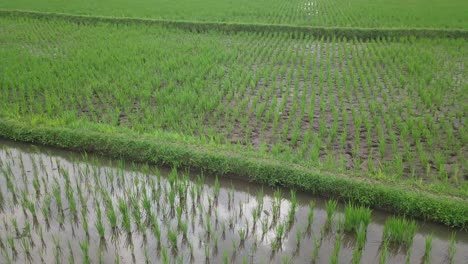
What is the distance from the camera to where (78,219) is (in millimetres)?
3117

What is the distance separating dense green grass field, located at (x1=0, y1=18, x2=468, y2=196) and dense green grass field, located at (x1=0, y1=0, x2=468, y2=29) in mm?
1935

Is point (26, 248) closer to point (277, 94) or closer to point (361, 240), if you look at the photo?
point (361, 240)

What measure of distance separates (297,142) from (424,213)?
1554 mm

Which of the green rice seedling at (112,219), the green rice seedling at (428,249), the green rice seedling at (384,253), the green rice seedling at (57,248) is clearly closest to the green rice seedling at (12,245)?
the green rice seedling at (57,248)

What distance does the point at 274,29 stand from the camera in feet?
32.2

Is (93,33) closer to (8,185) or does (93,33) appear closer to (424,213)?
(8,185)

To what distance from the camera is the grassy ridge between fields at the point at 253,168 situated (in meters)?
3.12

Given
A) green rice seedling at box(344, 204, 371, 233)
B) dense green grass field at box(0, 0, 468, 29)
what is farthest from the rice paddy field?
dense green grass field at box(0, 0, 468, 29)

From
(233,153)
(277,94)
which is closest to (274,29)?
(277,94)

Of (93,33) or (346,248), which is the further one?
(93,33)

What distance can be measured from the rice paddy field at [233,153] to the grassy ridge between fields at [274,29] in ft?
2.28

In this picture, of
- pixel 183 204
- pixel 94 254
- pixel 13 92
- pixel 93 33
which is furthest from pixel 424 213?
pixel 93 33

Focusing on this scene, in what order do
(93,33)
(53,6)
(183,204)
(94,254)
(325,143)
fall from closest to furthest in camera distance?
(94,254) → (183,204) → (325,143) → (93,33) → (53,6)

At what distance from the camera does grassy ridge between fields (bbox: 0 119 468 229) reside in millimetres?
3121
